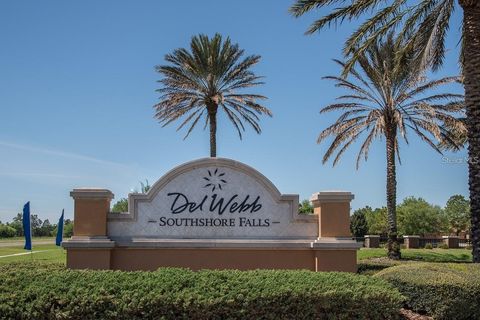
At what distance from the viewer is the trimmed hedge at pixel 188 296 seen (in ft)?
→ 22.4

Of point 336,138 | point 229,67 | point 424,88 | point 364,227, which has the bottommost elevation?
point 364,227

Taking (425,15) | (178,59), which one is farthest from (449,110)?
(178,59)

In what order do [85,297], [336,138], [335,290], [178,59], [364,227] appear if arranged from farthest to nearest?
[364,227] < [178,59] < [336,138] < [335,290] < [85,297]

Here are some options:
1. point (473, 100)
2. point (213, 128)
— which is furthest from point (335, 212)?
point (213, 128)

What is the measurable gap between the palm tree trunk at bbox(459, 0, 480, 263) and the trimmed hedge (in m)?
7.74

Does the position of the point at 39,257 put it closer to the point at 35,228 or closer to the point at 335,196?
the point at 335,196

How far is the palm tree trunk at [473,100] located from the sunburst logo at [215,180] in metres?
7.32

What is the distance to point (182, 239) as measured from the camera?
462 inches

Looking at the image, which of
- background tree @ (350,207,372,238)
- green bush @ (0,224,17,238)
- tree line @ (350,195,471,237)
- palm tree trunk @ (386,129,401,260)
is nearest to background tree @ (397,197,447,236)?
tree line @ (350,195,471,237)

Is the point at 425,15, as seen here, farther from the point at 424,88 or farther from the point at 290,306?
the point at 290,306

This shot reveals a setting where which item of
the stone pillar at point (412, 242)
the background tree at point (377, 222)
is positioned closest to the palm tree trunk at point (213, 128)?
the stone pillar at point (412, 242)

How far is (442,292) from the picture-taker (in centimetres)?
894

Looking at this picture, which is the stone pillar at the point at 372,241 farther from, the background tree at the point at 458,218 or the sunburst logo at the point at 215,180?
the background tree at the point at 458,218

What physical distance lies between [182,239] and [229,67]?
19293 millimetres
